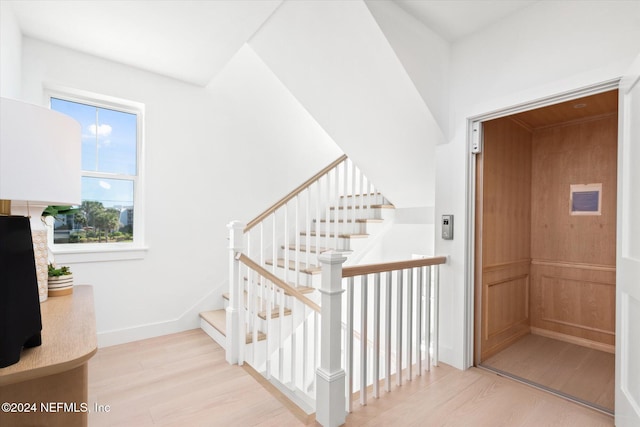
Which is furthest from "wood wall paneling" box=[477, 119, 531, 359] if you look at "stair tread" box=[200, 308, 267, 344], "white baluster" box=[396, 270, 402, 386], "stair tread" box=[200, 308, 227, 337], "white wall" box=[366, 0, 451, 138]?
"stair tread" box=[200, 308, 227, 337]

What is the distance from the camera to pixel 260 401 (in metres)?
2.05

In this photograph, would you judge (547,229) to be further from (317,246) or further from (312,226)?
(312,226)

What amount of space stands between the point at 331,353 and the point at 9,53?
9.46ft

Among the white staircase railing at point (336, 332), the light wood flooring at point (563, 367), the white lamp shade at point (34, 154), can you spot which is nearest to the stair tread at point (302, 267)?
the white staircase railing at point (336, 332)

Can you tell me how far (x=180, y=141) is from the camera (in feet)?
10.7

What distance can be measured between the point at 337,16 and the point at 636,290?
7.44 ft

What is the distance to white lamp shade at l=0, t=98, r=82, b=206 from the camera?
2.38 ft

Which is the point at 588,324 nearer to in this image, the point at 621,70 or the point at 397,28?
the point at 621,70

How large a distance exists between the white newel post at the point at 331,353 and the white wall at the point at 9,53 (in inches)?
91.2

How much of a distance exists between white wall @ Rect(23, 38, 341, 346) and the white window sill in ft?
0.17

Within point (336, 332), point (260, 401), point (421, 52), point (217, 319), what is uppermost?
point (421, 52)

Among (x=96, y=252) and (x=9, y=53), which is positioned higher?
(x=9, y=53)

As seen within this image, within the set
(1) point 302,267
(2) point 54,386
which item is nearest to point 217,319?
(1) point 302,267

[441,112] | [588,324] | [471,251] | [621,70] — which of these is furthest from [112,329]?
[588,324]
